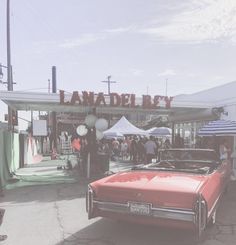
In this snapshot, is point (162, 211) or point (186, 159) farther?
point (186, 159)

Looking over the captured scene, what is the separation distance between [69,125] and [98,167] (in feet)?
145

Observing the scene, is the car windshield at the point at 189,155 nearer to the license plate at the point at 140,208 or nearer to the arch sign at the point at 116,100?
the license plate at the point at 140,208

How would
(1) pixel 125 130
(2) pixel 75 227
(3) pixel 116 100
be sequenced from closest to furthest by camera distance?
(2) pixel 75 227
(3) pixel 116 100
(1) pixel 125 130

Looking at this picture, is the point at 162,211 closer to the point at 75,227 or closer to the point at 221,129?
the point at 75,227

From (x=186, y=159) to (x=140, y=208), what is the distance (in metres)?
3.10

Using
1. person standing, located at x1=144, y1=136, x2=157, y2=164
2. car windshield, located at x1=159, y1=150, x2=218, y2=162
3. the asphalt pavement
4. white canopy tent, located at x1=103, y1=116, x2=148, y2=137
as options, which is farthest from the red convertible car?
white canopy tent, located at x1=103, y1=116, x2=148, y2=137

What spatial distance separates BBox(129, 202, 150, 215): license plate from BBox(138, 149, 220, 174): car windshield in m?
2.40

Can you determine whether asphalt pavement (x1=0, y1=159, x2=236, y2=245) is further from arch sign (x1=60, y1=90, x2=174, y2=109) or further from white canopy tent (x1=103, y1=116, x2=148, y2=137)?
white canopy tent (x1=103, y1=116, x2=148, y2=137)

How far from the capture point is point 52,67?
40.2m

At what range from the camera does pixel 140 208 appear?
616 cm

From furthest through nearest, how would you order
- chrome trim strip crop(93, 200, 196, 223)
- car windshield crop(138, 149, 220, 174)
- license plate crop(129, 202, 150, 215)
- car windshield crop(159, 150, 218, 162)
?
car windshield crop(159, 150, 218, 162) → car windshield crop(138, 149, 220, 174) → license plate crop(129, 202, 150, 215) → chrome trim strip crop(93, 200, 196, 223)

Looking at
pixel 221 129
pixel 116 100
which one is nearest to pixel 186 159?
pixel 221 129

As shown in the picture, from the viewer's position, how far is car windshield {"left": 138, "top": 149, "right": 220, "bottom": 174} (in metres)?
8.66

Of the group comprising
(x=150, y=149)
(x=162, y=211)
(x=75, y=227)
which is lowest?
(x=75, y=227)
